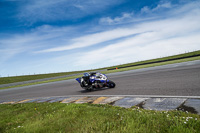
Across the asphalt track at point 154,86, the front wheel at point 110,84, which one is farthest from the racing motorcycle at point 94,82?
the asphalt track at point 154,86

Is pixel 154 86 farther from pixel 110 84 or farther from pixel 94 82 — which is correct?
pixel 94 82

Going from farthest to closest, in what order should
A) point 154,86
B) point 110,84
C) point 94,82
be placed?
point 110,84 → point 94,82 → point 154,86

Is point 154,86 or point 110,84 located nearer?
point 154,86

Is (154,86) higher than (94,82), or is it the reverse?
(94,82)

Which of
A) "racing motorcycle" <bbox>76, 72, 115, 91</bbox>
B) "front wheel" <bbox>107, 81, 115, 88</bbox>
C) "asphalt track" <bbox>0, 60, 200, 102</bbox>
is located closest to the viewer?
"asphalt track" <bbox>0, 60, 200, 102</bbox>

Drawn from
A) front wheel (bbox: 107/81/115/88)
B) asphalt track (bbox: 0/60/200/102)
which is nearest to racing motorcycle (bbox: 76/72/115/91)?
front wheel (bbox: 107/81/115/88)

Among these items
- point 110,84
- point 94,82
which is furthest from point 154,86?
point 94,82

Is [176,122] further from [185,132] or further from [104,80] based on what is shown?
[104,80]

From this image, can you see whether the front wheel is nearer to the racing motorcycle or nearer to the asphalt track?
the racing motorcycle

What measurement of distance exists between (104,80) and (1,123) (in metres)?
6.67

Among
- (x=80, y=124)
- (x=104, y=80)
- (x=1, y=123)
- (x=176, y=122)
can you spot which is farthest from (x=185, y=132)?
(x=104, y=80)

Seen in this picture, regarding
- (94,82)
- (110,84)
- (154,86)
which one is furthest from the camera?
(110,84)

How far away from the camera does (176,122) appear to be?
10.6 ft

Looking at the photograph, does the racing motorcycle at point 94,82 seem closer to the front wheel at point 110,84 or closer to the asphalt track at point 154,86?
the front wheel at point 110,84
